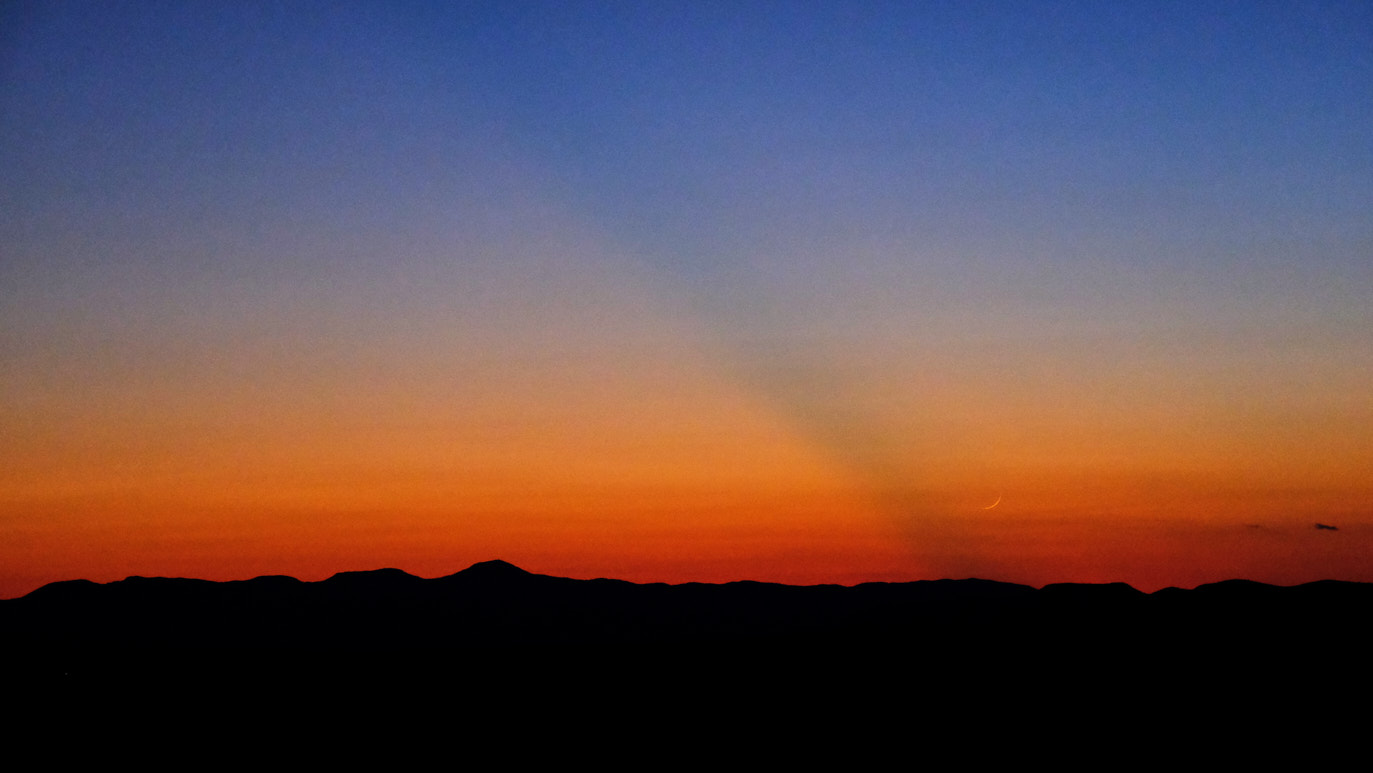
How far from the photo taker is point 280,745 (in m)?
57.4

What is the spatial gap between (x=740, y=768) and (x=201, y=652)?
47511 millimetres

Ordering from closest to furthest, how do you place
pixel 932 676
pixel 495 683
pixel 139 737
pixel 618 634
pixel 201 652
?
pixel 139 737
pixel 932 676
pixel 495 683
pixel 201 652
pixel 618 634

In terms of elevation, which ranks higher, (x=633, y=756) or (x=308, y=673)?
(x=308, y=673)

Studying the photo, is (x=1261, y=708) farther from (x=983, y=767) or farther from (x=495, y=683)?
(x=495, y=683)

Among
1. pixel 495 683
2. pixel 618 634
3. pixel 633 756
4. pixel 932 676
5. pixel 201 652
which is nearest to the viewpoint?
pixel 633 756

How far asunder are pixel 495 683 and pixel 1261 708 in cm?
3900

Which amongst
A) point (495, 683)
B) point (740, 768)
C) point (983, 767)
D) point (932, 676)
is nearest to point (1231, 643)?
point (932, 676)

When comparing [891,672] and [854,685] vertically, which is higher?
[891,672]

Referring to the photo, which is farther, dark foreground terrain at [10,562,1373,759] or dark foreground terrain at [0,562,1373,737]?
dark foreground terrain at [0,562,1373,737]

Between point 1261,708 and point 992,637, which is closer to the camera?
point 1261,708

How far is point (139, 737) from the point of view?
5912 cm

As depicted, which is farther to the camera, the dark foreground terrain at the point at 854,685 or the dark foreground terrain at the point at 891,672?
the dark foreground terrain at the point at 891,672

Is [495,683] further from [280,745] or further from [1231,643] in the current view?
[1231,643]

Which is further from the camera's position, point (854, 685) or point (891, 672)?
point (891, 672)
